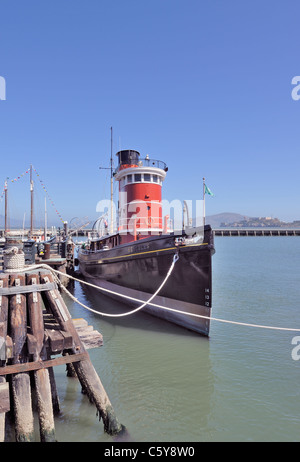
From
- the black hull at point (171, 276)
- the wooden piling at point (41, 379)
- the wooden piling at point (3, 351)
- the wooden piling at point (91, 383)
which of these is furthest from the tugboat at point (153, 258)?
the wooden piling at point (3, 351)

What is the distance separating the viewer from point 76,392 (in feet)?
20.7

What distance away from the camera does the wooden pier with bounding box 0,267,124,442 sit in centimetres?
427

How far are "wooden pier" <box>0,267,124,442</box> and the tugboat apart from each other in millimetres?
1731

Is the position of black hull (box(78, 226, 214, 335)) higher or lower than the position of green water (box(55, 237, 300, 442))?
higher

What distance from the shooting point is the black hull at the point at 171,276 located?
30.9 ft

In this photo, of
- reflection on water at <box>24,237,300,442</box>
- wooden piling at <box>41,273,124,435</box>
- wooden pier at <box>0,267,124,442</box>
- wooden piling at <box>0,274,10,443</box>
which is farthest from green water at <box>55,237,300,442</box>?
wooden piling at <box>0,274,10,443</box>

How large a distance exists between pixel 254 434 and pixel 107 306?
31.8 ft

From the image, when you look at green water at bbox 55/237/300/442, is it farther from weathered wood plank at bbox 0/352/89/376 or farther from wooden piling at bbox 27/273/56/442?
weathered wood plank at bbox 0/352/89/376

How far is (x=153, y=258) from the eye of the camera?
35.7 feet

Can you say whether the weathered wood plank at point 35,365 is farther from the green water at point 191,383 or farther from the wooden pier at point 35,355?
the green water at point 191,383

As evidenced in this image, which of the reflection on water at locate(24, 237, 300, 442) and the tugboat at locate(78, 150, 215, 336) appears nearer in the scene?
the reflection on water at locate(24, 237, 300, 442)

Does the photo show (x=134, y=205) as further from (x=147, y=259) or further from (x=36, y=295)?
(x=36, y=295)
